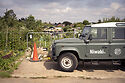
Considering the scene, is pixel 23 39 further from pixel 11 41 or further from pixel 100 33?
pixel 100 33

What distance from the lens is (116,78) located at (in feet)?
18.5

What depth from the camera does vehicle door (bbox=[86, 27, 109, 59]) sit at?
245 inches

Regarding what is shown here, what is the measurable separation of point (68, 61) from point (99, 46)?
1570mm

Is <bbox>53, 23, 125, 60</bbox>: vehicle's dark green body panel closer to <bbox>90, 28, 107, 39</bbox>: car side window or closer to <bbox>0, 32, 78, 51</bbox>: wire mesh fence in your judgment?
<bbox>90, 28, 107, 39</bbox>: car side window

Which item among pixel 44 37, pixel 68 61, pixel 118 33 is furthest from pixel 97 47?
pixel 44 37

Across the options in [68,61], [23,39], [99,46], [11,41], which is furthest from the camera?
[23,39]

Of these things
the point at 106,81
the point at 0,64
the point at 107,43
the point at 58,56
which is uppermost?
the point at 107,43

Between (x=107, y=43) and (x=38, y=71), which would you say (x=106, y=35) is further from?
(x=38, y=71)

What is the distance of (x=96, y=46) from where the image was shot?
6223 millimetres

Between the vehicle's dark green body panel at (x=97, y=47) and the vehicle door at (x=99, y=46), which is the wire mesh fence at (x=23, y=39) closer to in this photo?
the vehicle's dark green body panel at (x=97, y=47)

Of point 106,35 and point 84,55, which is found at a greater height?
point 106,35

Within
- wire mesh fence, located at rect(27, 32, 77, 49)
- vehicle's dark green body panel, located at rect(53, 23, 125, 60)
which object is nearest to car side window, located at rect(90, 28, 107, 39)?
vehicle's dark green body panel, located at rect(53, 23, 125, 60)

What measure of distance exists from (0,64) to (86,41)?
14.4ft

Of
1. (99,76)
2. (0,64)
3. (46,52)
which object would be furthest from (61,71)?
(46,52)
